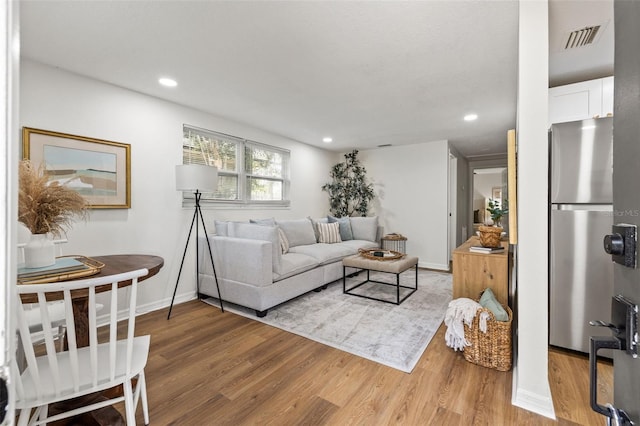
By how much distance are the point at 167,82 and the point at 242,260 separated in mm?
1875

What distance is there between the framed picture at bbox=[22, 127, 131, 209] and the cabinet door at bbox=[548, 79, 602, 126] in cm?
399

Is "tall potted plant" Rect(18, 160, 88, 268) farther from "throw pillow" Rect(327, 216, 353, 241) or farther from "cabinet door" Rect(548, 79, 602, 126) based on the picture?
"throw pillow" Rect(327, 216, 353, 241)

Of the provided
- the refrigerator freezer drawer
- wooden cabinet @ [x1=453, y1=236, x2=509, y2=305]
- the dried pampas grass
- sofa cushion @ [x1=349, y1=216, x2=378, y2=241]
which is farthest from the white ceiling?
sofa cushion @ [x1=349, y1=216, x2=378, y2=241]

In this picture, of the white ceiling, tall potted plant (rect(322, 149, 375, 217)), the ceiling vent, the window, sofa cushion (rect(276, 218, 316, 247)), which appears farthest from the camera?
tall potted plant (rect(322, 149, 375, 217))

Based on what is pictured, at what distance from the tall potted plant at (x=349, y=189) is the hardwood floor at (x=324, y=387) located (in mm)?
3637

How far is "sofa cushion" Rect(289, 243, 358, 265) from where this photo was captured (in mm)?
3797

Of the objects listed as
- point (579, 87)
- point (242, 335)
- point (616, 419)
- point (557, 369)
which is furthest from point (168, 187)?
point (579, 87)

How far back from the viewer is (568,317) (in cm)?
215

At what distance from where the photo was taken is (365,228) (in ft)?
17.3

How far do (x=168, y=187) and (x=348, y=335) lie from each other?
8.21 ft

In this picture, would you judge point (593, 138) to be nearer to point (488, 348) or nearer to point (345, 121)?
point (488, 348)

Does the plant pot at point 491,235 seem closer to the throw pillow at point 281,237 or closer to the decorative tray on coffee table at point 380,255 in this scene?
the decorative tray on coffee table at point 380,255

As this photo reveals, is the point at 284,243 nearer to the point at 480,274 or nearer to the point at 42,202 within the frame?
the point at 480,274

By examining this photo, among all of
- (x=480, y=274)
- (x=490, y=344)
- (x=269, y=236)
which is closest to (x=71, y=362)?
(x=269, y=236)
